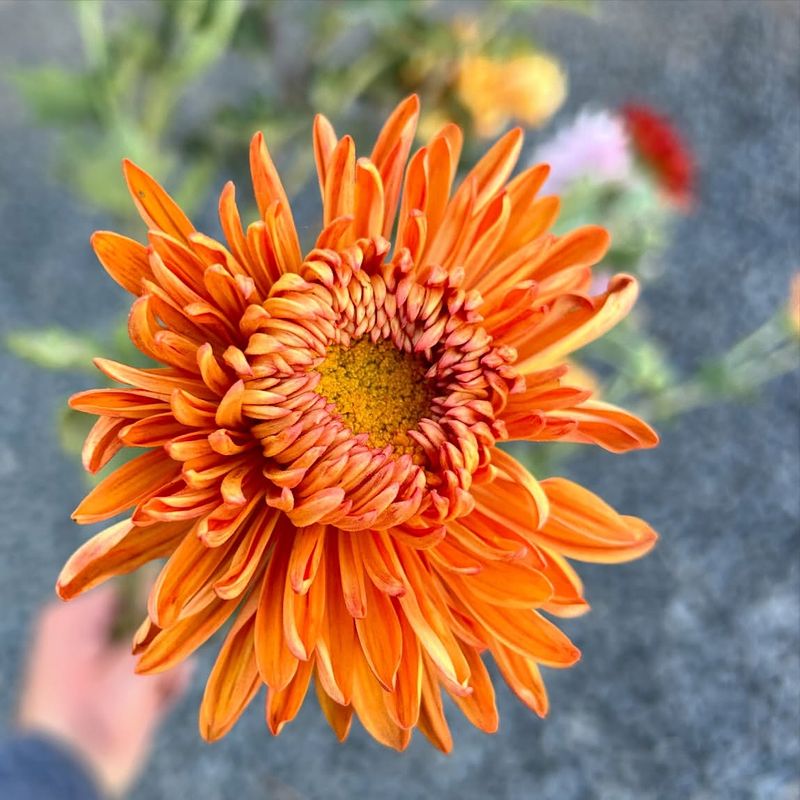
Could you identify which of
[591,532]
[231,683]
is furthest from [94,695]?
[591,532]

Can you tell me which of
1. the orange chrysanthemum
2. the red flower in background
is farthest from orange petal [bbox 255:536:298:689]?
the red flower in background

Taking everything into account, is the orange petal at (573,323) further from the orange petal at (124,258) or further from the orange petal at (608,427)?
the orange petal at (124,258)

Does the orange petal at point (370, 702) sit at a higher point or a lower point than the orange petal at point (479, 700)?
lower

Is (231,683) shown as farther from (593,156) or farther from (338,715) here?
(593,156)

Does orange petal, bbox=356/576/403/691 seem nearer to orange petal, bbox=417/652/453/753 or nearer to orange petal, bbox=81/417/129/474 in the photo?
orange petal, bbox=417/652/453/753

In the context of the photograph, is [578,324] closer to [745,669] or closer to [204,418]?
[204,418]

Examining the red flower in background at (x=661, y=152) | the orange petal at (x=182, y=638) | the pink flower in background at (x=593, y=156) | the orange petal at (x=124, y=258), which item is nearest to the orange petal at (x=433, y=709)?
the orange petal at (x=182, y=638)
